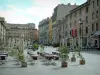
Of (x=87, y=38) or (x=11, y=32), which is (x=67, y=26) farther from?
(x=11, y=32)

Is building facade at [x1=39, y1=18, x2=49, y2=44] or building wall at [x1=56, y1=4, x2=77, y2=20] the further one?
building facade at [x1=39, y1=18, x2=49, y2=44]

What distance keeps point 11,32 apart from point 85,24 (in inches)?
4509

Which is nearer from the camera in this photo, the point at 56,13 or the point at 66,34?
the point at 66,34

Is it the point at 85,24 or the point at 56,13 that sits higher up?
the point at 56,13

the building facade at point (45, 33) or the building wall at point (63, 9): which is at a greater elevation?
the building wall at point (63, 9)

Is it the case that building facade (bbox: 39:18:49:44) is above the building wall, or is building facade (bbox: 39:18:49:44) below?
below

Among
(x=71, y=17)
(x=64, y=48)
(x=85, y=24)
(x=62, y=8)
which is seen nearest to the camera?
(x=64, y=48)

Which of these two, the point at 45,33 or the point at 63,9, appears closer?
the point at 63,9

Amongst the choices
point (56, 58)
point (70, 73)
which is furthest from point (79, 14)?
point (70, 73)

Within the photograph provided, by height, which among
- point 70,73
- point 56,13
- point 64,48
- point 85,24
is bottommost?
point 70,73

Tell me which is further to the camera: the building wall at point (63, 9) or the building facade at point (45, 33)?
the building facade at point (45, 33)

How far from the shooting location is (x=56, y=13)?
104062mm

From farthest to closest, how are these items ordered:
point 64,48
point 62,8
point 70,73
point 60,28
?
1. point 62,8
2. point 60,28
3. point 64,48
4. point 70,73

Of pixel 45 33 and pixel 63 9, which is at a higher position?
pixel 63 9
